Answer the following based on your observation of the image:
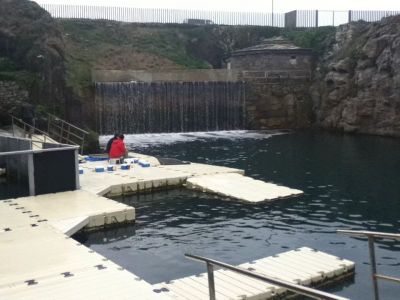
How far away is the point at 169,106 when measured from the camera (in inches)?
1609

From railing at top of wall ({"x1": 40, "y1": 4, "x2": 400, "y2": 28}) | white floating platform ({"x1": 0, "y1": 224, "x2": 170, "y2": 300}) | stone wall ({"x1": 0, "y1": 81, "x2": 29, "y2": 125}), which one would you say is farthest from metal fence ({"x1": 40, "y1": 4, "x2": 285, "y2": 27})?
white floating platform ({"x1": 0, "y1": 224, "x2": 170, "y2": 300})

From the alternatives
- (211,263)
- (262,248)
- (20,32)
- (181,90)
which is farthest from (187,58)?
(211,263)

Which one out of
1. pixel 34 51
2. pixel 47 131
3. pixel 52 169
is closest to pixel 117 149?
pixel 47 131

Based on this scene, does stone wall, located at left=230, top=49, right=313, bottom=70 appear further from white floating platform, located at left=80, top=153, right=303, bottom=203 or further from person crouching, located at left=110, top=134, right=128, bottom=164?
white floating platform, located at left=80, top=153, right=303, bottom=203

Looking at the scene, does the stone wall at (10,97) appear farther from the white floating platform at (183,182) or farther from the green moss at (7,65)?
the white floating platform at (183,182)

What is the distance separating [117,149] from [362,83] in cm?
2436

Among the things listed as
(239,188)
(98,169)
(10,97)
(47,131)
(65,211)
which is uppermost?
(10,97)

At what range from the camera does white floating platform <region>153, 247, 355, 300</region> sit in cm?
916

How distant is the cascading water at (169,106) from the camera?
39.1 meters

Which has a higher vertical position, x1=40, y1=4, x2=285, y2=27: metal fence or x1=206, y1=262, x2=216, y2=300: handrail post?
A: x1=40, y1=4, x2=285, y2=27: metal fence

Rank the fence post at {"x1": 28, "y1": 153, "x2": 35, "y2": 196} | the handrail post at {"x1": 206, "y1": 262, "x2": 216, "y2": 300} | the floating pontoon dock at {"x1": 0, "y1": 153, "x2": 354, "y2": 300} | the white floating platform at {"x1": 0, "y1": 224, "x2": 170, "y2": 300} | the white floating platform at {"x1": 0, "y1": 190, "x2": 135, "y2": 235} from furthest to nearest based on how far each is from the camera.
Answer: the fence post at {"x1": 28, "y1": 153, "x2": 35, "y2": 196}
the white floating platform at {"x1": 0, "y1": 190, "x2": 135, "y2": 235}
the floating pontoon dock at {"x1": 0, "y1": 153, "x2": 354, "y2": 300}
the white floating platform at {"x1": 0, "y1": 224, "x2": 170, "y2": 300}
the handrail post at {"x1": 206, "y1": 262, "x2": 216, "y2": 300}

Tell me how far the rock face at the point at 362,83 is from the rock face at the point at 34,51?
2222 cm

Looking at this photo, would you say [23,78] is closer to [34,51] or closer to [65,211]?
[34,51]

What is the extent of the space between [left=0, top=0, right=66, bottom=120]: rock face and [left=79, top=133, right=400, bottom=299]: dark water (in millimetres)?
10899
